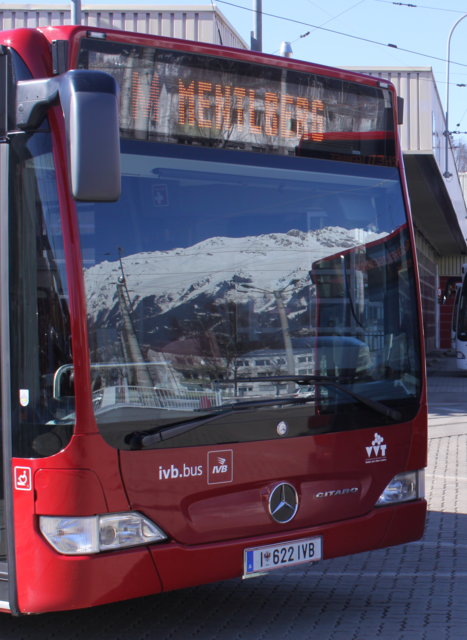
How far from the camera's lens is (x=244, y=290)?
12.9 ft

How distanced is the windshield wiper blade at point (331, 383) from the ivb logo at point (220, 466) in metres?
0.34

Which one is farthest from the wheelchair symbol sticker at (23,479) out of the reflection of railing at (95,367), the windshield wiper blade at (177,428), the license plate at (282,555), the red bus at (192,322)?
the license plate at (282,555)

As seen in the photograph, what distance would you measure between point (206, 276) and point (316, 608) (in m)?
2.12

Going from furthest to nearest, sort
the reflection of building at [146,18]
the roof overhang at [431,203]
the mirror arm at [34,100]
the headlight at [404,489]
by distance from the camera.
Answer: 1. the roof overhang at [431,203]
2. the reflection of building at [146,18]
3. the headlight at [404,489]
4. the mirror arm at [34,100]

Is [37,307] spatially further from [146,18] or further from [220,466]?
[146,18]

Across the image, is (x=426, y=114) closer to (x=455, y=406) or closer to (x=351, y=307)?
(x=455, y=406)

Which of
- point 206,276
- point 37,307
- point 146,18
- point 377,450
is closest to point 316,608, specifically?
point 377,450

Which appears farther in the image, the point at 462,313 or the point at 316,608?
the point at 462,313

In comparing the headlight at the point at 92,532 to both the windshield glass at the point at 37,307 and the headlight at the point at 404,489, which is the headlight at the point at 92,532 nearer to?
the windshield glass at the point at 37,307

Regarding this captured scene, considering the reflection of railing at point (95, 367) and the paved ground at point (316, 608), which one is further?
the paved ground at point (316, 608)

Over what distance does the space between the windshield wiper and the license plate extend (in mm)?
693

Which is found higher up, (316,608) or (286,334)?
(286,334)

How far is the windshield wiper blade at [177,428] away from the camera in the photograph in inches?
142

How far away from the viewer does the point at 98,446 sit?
3.50 m
